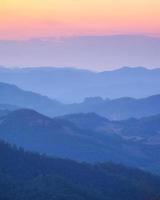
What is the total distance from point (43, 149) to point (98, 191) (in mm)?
86816

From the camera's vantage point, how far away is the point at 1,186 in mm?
106000

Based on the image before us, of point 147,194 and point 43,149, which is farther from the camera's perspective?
point 43,149

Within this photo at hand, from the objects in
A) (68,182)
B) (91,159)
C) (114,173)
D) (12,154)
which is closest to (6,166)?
(12,154)

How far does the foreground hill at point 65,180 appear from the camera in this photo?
343 ft

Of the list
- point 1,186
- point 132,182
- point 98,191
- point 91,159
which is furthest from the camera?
point 91,159

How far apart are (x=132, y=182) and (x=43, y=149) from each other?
256 ft

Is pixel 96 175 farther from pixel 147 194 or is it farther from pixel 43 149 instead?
pixel 43 149

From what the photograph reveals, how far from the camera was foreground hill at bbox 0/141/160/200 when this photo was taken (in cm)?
10456

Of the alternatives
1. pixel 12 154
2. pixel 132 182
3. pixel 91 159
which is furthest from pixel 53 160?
pixel 91 159

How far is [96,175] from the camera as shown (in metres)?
124

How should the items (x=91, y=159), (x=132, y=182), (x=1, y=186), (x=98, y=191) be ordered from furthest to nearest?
(x=91, y=159)
(x=132, y=182)
(x=98, y=191)
(x=1, y=186)

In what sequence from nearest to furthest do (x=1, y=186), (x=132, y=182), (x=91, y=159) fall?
1. (x=1, y=186)
2. (x=132, y=182)
3. (x=91, y=159)

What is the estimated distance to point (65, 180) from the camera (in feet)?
370

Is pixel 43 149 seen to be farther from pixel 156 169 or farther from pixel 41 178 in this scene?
pixel 41 178
